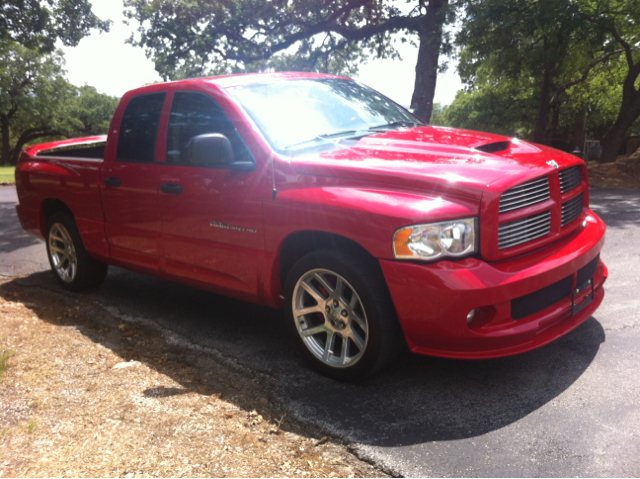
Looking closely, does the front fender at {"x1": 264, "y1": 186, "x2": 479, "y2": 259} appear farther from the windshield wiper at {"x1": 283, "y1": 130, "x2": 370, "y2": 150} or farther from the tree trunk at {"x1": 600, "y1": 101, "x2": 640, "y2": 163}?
the tree trunk at {"x1": 600, "y1": 101, "x2": 640, "y2": 163}

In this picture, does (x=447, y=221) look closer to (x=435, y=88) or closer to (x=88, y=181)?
(x=88, y=181)

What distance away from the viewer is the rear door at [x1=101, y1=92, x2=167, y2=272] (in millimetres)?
4766

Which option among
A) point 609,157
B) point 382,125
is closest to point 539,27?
point 609,157

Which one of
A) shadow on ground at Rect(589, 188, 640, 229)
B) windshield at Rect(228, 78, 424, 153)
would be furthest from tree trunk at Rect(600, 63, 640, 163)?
windshield at Rect(228, 78, 424, 153)

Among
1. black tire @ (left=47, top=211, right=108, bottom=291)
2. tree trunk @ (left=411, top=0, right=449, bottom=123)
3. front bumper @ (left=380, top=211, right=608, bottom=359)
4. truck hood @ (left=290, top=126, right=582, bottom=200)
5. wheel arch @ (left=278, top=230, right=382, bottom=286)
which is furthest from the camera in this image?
tree trunk @ (left=411, top=0, right=449, bottom=123)

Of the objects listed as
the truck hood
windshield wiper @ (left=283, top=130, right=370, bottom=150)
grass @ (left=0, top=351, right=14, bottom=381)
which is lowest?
grass @ (left=0, top=351, right=14, bottom=381)

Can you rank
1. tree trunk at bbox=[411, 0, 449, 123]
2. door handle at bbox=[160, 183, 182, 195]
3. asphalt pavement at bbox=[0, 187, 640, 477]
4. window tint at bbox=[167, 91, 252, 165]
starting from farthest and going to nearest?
tree trunk at bbox=[411, 0, 449, 123]
door handle at bbox=[160, 183, 182, 195]
window tint at bbox=[167, 91, 252, 165]
asphalt pavement at bbox=[0, 187, 640, 477]

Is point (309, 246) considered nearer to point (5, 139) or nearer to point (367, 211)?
point (367, 211)

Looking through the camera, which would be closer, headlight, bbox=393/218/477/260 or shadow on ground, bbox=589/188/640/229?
headlight, bbox=393/218/477/260

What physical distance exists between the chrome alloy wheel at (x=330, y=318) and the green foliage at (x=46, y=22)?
51.5ft

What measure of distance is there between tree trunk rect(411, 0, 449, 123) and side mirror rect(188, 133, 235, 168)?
40.6 feet

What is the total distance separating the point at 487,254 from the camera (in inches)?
126

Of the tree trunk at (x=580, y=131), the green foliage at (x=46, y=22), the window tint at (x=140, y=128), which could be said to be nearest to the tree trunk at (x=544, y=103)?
the tree trunk at (x=580, y=131)

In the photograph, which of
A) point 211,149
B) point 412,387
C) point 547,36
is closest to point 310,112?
point 211,149
